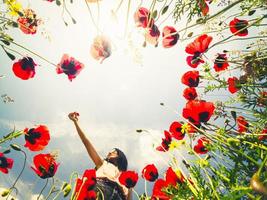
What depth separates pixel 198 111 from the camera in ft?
6.25

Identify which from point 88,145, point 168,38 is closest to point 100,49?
point 168,38

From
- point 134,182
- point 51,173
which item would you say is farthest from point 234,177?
point 134,182

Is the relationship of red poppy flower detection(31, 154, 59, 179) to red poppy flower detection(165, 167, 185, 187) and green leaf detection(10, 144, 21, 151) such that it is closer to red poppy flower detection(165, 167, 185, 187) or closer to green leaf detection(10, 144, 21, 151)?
green leaf detection(10, 144, 21, 151)

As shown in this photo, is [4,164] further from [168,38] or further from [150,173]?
[168,38]

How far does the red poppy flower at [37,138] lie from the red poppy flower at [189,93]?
1308 mm

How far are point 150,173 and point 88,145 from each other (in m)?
0.99

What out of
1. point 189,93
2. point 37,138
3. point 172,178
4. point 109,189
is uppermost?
point 189,93

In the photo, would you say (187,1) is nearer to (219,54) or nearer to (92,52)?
(219,54)

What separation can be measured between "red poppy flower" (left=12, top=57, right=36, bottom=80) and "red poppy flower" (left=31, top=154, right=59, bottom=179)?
A: 24.4 inches

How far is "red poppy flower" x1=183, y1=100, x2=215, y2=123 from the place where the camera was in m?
1.83

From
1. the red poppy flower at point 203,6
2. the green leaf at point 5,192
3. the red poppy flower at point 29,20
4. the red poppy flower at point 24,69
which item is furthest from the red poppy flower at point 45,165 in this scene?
the red poppy flower at point 203,6

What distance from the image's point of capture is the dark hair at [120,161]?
142 inches

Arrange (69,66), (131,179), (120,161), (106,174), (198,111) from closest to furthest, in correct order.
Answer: (198,111) → (69,66) → (131,179) → (106,174) → (120,161)

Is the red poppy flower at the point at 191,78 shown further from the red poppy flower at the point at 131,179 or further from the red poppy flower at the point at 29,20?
the red poppy flower at the point at 29,20
